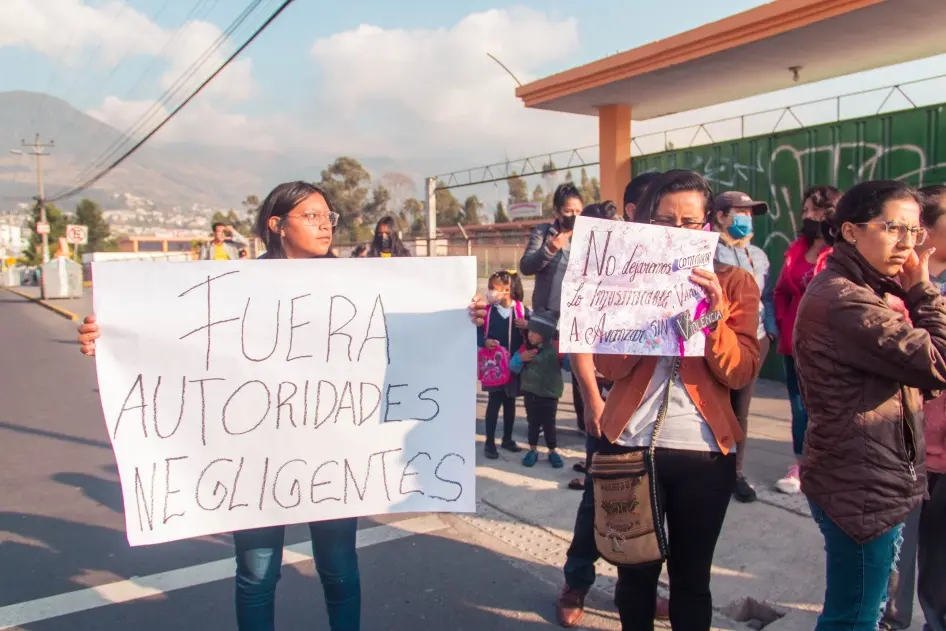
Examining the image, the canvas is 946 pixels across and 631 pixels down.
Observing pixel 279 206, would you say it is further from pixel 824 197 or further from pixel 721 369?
pixel 824 197

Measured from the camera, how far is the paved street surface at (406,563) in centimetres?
314

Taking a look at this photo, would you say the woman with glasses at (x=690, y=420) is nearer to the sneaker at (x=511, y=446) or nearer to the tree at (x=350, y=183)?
the sneaker at (x=511, y=446)

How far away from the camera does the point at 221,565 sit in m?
3.69

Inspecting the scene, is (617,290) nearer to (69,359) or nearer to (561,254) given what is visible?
(561,254)

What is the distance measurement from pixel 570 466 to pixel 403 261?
3.07 meters

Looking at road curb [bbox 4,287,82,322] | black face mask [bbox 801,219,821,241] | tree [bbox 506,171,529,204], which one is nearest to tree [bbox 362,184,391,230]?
tree [bbox 506,171,529,204]

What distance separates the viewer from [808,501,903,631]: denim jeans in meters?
2.07

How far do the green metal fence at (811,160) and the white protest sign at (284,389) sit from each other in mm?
5859

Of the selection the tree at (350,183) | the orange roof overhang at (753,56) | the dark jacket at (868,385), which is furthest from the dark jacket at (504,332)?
the tree at (350,183)

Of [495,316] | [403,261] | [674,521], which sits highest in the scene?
[403,261]

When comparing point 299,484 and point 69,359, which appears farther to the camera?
point 69,359

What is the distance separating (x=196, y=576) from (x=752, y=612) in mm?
2693

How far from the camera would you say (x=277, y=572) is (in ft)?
7.91

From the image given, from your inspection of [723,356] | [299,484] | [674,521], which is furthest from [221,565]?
[723,356]
